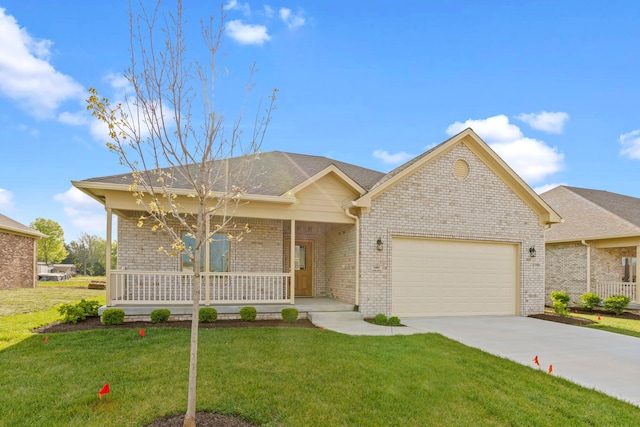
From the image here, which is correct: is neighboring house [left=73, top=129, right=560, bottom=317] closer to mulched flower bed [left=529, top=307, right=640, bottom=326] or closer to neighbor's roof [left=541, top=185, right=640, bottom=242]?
mulched flower bed [left=529, top=307, right=640, bottom=326]

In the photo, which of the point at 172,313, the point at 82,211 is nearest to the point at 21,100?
the point at 172,313

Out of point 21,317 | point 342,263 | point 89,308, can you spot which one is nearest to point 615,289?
point 342,263

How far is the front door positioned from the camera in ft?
42.4

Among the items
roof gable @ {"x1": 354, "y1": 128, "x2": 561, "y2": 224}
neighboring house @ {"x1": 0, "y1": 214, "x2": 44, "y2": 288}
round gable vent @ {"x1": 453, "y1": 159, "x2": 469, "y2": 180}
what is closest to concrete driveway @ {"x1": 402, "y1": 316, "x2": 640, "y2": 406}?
roof gable @ {"x1": 354, "y1": 128, "x2": 561, "y2": 224}

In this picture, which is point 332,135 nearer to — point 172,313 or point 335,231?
point 335,231

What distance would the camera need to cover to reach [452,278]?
11281mm

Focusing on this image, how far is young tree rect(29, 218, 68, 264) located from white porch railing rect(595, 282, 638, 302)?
166 ft

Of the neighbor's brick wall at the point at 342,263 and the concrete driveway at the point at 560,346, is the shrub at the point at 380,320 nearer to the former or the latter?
the concrete driveway at the point at 560,346

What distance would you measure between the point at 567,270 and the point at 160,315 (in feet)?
52.8

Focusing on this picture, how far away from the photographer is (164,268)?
10.6 metres

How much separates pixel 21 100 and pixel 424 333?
46.8ft

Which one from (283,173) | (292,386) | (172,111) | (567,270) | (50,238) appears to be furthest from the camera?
(50,238)

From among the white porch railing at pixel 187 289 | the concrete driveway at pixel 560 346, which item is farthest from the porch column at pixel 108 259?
the concrete driveway at pixel 560 346

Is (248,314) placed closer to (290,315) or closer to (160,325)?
(290,315)
